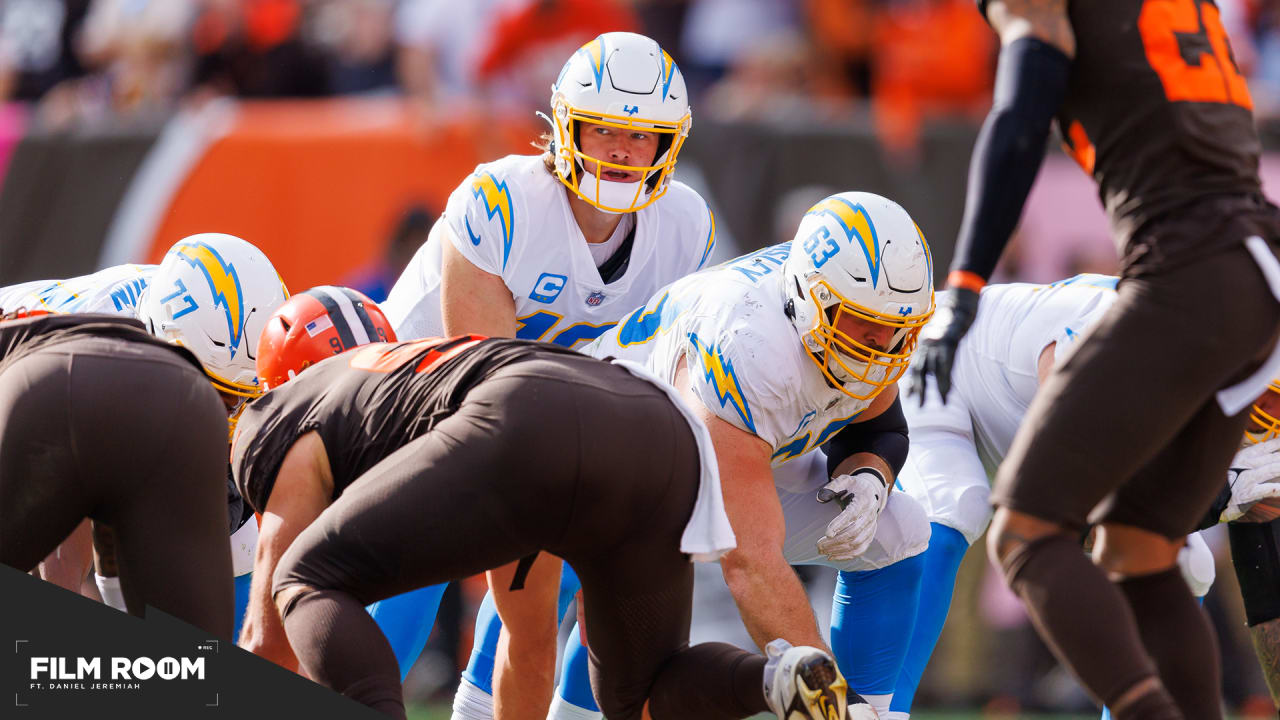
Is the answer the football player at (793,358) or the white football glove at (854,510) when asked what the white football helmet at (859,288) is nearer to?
the football player at (793,358)

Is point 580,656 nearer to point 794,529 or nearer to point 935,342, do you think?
point 794,529

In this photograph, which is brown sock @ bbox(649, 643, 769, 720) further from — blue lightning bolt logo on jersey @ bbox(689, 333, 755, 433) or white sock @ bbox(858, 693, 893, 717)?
white sock @ bbox(858, 693, 893, 717)

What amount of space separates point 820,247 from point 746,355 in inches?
13.0

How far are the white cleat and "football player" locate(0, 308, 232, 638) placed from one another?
48.0 inches

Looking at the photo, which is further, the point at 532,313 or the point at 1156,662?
the point at 532,313

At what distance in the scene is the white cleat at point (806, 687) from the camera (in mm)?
3316

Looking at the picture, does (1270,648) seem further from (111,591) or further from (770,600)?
(111,591)

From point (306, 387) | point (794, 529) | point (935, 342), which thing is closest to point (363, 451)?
point (306, 387)

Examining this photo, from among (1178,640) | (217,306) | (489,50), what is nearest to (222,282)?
(217,306)

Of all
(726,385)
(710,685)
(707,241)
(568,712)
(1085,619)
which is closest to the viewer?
(1085,619)

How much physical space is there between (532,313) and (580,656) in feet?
3.25

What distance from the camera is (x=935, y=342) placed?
3154 millimetres

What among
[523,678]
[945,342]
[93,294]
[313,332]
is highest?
[945,342]

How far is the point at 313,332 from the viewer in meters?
3.89
